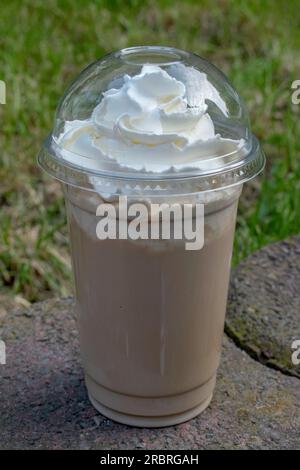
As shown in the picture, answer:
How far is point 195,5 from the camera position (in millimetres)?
4102

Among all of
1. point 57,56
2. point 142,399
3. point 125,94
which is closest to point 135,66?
point 125,94

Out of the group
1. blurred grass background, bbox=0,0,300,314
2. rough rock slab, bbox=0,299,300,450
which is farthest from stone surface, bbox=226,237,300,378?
blurred grass background, bbox=0,0,300,314

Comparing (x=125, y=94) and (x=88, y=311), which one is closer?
(x=125, y=94)

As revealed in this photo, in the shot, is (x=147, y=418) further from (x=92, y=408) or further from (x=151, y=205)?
(x=151, y=205)

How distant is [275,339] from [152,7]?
2771mm

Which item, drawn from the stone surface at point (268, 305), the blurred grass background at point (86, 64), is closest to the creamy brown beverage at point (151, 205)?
the stone surface at point (268, 305)

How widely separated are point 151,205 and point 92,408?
61cm

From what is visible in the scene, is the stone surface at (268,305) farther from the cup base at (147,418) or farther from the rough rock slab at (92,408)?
the cup base at (147,418)

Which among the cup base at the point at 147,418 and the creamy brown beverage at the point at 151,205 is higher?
the creamy brown beverage at the point at 151,205

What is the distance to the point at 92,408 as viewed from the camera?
5.39 ft

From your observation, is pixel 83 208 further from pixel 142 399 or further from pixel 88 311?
pixel 142 399

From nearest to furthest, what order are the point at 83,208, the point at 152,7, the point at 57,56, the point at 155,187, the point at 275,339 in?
the point at 155,187 → the point at 83,208 → the point at 275,339 → the point at 57,56 → the point at 152,7

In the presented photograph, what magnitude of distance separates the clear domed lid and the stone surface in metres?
0.64

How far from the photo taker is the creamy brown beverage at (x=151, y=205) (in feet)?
4.27
